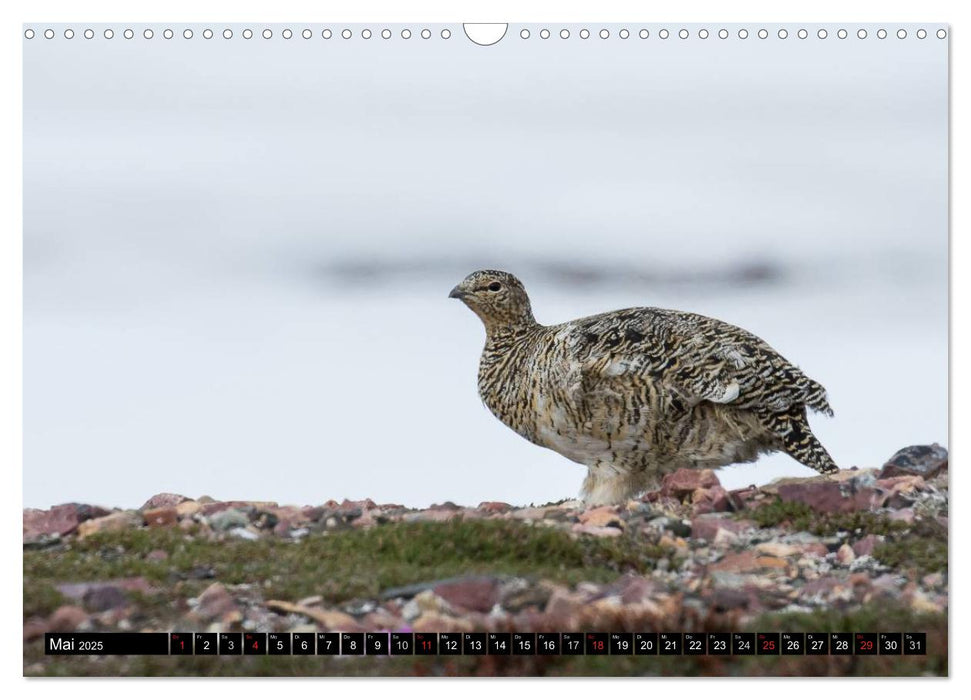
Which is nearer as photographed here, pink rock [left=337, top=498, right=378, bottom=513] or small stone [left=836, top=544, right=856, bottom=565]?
small stone [left=836, top=544, right=856, bottom=565]

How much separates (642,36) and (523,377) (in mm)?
2866

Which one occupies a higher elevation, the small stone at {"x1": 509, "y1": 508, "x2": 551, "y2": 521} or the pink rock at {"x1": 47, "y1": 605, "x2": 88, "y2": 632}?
the small stone at {"x1": 509, "y1": 508, "x2": 551, "y2": 521}

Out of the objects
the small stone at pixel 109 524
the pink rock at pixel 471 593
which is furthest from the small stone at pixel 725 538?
the small stone at pixel 109 524

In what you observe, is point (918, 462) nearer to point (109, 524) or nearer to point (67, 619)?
point (109, 524)

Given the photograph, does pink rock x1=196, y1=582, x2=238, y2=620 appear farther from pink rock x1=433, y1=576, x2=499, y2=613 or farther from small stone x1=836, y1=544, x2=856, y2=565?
small stone x1=836, y1=544, x2=856, y2=565

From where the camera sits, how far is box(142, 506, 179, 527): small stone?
9.69m

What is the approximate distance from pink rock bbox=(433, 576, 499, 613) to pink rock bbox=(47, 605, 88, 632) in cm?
194

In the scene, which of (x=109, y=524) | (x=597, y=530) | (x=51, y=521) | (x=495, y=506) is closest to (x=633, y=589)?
(x=597, y=530)

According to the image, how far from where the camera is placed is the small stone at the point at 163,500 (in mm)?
10016

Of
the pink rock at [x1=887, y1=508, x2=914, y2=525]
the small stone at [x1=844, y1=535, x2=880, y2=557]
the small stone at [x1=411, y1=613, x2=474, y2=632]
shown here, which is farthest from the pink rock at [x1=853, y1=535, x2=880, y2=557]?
the small stone at [x1=411, y1=613, x2=474, y2=632]

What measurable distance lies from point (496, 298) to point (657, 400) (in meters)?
1.52

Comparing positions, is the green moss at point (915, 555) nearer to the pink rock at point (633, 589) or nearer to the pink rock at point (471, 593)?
the pink rock at point (633, 589)

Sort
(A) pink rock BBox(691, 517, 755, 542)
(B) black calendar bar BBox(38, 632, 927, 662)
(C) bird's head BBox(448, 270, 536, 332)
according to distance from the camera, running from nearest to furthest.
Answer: (B) black calendar bar BBox(38, 632, 927, 662), (A) pink rock BBox(691, 517, 755, 542), (C) bird's head BBox(448, 270, 536, 332)
